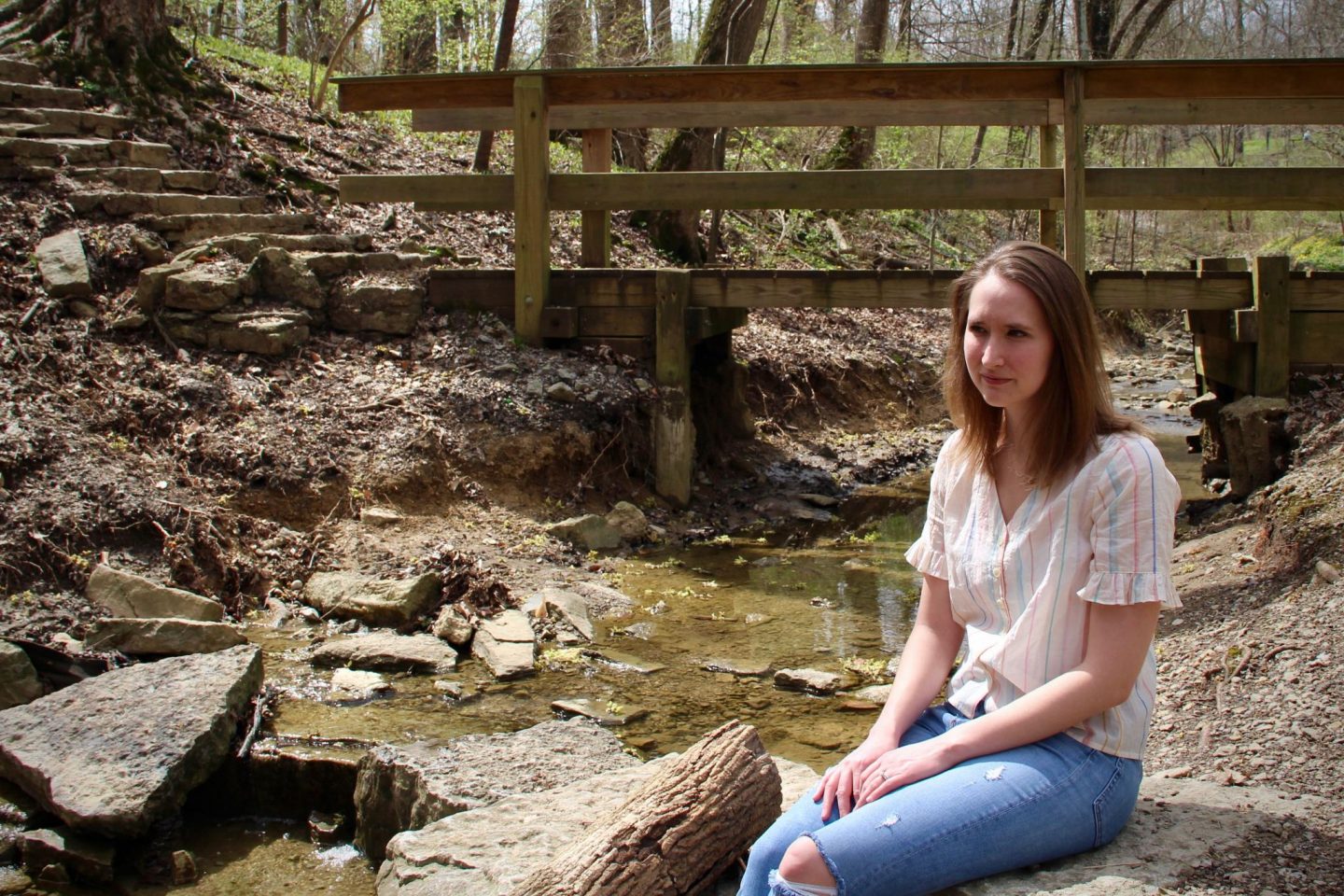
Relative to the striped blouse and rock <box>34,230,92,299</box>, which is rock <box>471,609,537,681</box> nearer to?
the striped blouse

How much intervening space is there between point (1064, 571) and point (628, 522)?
17.8 feet

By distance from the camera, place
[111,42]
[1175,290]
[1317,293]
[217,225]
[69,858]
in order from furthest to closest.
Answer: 1. [111,42]
2. [217,225]
3. [1175,290]
4. [1317,293]
5. [69,858]

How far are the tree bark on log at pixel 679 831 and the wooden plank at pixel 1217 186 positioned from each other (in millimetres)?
6165

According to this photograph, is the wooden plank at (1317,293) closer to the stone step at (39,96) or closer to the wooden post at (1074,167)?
the wooden post at (1074,167)

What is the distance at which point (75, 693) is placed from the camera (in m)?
4.36

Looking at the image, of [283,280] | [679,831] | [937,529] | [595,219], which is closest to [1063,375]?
[937,529]

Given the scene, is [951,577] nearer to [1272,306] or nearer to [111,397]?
[111,397]

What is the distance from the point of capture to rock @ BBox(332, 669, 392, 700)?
4.88 m

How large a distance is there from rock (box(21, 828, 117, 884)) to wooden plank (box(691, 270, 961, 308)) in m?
5.67

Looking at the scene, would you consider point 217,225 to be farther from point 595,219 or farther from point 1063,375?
point 1063,375

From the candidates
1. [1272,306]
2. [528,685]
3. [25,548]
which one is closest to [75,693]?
[25,548]

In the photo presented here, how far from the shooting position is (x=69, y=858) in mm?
3672

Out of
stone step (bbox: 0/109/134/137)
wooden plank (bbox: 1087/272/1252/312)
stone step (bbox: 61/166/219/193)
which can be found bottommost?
wooden plank (bbox: 1087/272/1252/312)

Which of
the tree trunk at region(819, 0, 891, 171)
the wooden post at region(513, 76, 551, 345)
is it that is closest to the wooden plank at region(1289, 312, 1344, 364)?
the wooden post at region(513, 76, 551, 345)
